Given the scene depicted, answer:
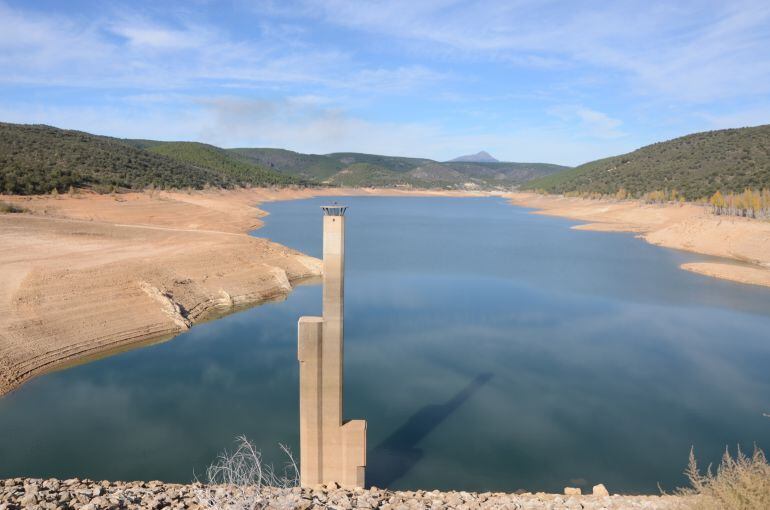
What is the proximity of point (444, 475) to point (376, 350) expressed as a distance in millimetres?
7232

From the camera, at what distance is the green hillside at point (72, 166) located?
4100 cm

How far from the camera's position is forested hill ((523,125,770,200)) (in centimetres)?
6975

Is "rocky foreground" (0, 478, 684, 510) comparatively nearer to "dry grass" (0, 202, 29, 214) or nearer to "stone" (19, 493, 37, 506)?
"stone" (19, 493, 37, 506)

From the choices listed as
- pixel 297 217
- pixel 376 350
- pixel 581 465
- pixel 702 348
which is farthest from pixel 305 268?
pixel 297 217

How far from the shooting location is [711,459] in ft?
37.5

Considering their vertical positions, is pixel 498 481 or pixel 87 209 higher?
pixel 87 209

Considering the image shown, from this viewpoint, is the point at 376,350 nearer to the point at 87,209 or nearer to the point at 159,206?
the point at 87,209

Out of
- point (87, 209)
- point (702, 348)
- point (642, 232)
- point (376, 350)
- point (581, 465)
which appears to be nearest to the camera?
point (581, 465)

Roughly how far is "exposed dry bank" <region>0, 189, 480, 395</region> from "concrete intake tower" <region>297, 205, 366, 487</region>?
883cm

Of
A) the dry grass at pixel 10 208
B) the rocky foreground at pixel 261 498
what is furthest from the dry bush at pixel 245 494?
the dry grass at pixel 10 208

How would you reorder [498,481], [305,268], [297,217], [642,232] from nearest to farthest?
[498,481]
[305,268]
[642,232]
[297,217]

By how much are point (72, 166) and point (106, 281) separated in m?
37.1

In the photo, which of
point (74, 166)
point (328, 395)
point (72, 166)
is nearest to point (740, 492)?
point (328, 395)

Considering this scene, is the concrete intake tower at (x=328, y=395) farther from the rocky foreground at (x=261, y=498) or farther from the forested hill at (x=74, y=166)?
the forested hill at (x=74, y=166)
